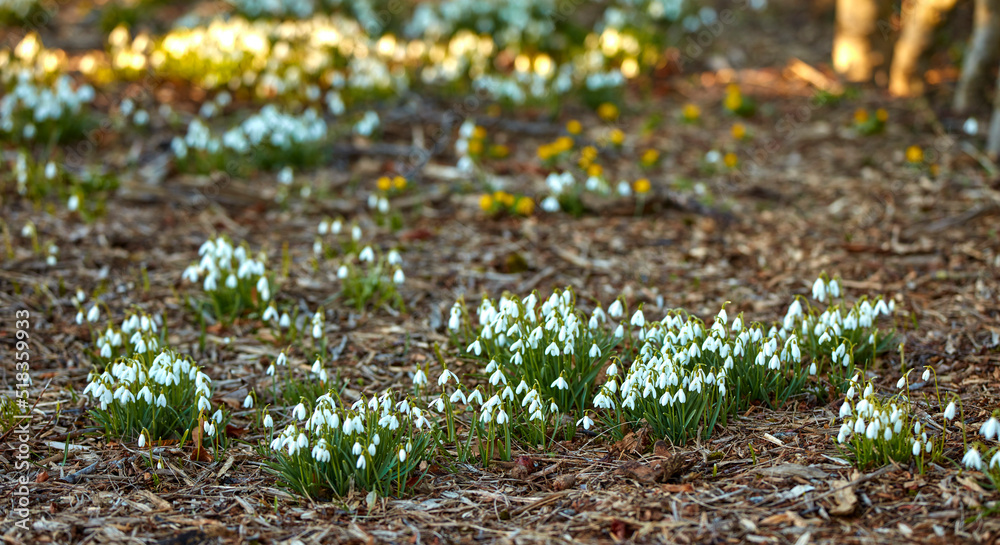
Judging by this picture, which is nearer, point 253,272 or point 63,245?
point 253,272

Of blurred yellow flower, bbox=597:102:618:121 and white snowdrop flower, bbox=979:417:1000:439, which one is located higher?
blurred yellow flower, bbox=597:102:618:121

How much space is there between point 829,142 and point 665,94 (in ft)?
6.15

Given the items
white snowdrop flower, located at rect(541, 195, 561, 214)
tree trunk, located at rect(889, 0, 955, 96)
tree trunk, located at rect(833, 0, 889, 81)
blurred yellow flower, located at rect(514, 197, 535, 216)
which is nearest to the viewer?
white snowdrop flower, located at rect(541, 195, 561, 214)

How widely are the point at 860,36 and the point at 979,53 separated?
1.30m

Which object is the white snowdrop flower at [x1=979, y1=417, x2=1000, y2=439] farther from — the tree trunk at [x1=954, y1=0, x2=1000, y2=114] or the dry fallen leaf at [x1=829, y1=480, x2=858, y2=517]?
the tree trunk at [x1=954, y1=0, x2=1000, y2=114]

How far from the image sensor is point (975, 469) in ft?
8.86

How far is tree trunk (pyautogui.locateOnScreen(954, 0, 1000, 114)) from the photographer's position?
6301 millimetres

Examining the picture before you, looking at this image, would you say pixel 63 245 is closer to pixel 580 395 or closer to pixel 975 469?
pixel 580 395

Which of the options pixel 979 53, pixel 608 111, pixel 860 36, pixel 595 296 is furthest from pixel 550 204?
pixel 860 36

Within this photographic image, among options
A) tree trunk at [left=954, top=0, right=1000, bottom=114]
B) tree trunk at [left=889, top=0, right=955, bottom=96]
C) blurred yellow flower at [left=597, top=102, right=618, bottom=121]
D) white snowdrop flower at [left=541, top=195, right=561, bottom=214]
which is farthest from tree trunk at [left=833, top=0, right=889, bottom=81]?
white snowdrop flower at [left=541, top=195, right=561, bottom=214]

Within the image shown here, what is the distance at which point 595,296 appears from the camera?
443 cm

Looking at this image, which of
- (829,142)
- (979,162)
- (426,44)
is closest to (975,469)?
(979,162)

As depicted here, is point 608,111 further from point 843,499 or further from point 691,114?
point 843,499

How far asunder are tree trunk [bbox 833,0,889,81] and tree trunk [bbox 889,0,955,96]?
0.60ft
